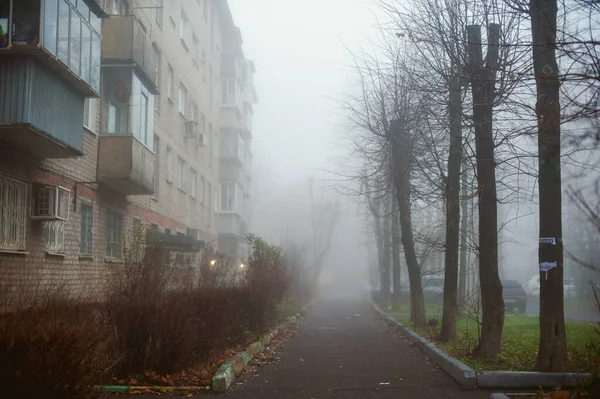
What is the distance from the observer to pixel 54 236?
13289mm

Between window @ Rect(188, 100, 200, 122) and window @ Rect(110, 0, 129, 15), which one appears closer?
window @ Rect(110, 0, 129, 15)

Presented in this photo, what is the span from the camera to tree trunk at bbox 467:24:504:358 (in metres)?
10.5

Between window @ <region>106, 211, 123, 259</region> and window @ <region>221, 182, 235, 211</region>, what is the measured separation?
18017mm

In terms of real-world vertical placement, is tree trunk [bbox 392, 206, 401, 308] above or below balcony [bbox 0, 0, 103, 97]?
below

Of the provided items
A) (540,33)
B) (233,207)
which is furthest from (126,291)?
(233,207)

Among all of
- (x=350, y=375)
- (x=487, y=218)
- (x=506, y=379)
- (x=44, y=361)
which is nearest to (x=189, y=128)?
(x=487, y=218)

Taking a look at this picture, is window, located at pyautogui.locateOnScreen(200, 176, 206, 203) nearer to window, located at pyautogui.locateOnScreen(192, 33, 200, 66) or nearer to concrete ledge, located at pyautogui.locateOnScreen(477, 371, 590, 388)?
window, located at pyautogui.locateOnScreen(192, 33, 200, 66)

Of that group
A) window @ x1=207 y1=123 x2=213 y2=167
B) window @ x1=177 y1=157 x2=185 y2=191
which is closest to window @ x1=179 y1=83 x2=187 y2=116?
window @ x1=177 y1=157 x2=185 y2=191

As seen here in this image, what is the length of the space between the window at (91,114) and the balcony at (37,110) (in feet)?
9.83

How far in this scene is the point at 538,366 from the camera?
8.77 metres

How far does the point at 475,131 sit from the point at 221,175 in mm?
26246

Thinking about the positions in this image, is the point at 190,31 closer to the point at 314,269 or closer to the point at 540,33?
the point at 540,33

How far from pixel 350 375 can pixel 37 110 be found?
6.86 m

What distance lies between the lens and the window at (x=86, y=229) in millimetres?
15305
